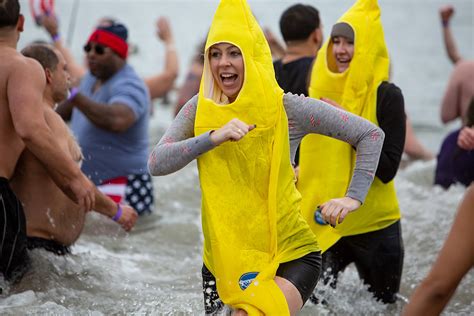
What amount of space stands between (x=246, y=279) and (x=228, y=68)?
0.95 m

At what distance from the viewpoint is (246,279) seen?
13.6 feet

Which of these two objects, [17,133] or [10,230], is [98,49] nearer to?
[17,133]

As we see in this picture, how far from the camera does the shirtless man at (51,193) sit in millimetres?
5504

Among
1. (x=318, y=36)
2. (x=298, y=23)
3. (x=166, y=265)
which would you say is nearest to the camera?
(x=298, y=23)

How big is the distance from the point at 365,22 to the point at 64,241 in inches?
87.7

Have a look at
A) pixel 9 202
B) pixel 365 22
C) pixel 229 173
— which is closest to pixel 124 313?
pixel 9 202

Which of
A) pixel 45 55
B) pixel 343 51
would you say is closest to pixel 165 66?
pixel 45 55

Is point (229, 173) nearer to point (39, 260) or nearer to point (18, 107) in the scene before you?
point (18, 107)

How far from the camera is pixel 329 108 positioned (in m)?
4.39

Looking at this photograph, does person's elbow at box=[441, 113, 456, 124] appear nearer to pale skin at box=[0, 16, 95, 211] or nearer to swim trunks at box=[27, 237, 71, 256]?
swim trunks at box=[27, 237, 71, 256]

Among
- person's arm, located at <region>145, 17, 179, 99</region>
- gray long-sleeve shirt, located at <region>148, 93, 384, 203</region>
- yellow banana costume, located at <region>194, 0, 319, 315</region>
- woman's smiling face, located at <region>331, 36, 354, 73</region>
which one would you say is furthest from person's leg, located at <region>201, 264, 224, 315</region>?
person's arm, located at <region>145, 17, 179, 99</region>

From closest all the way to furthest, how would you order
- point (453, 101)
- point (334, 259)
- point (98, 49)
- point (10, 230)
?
1. point (10, 230)
2. point (334, 259)
3. point (98, 49)
4. point (453, 101)

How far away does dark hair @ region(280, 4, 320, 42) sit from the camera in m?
6.48

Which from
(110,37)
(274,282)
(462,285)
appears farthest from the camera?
(110,37)
